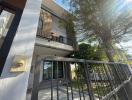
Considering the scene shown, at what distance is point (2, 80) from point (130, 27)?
7.24 m

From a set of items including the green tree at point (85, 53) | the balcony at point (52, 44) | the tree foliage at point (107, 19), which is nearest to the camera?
the tree foliage at point (107, 19)

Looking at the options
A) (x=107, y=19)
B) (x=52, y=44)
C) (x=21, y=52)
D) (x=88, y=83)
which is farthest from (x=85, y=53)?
(x=21, y=52)

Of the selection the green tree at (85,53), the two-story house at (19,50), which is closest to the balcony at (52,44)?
the green tree at (85,53)

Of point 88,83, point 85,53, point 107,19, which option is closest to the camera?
point 88,83

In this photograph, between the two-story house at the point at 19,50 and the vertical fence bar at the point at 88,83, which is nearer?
the two-story house at the point at 19,50

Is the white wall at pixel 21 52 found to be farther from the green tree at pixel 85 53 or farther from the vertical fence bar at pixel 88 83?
the green tree at pixel 85 53

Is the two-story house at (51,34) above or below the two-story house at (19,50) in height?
above

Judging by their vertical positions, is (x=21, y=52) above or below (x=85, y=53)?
below

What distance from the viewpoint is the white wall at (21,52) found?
813 mm

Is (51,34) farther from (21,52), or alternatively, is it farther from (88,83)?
(21,52)

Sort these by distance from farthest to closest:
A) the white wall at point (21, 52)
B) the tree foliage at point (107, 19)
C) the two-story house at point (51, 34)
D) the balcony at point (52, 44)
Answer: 1. the two-story house at point (51, 34)
2. the balcony at point (52, 44)
3. the tree foliage at point (107, 19)
4. the white wall at point (21, 52)

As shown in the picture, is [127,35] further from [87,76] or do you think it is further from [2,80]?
[2,80]

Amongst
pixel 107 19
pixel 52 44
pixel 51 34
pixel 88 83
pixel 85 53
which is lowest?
pixel 88 83

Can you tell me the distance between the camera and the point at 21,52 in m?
0.96
